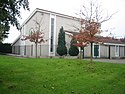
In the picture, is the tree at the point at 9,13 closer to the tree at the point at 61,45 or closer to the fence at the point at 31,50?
the tree at the point at 61,45

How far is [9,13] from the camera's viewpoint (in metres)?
11.3

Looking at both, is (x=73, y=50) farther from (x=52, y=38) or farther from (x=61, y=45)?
(x=52, y=38)

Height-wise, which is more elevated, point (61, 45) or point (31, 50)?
point (61, 45)

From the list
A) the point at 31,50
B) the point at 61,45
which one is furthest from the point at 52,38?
the point at 31,50

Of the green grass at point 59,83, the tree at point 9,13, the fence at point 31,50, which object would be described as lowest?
the green grass at point 59,83

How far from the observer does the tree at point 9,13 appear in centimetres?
1077

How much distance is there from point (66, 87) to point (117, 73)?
226 inches

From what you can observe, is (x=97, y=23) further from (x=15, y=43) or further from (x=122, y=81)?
(x=15, y=43)

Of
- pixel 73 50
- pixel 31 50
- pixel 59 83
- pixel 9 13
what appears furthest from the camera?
pixel 31 50

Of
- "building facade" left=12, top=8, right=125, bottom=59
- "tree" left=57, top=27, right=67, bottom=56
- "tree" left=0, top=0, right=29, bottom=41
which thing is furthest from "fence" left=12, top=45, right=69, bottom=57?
"tree" left=0, top=0, right=29, bottom=41

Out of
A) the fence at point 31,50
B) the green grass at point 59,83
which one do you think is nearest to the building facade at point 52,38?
the fence at point 31,50

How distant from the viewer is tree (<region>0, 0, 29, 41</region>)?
10766mm

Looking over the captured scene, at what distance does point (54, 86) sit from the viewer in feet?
39.0

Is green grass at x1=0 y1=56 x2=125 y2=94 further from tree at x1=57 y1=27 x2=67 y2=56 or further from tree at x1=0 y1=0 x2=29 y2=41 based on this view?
tree at x1=57 y1=27 x2=67 y2=56
